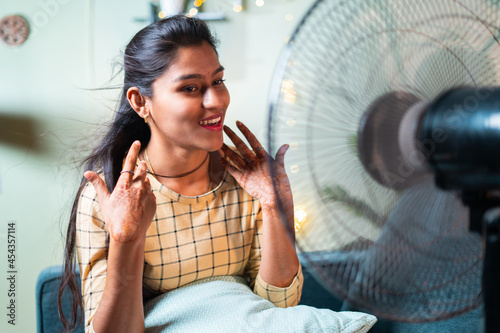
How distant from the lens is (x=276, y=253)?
1132 millimetres

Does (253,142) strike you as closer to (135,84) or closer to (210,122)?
(210,122)

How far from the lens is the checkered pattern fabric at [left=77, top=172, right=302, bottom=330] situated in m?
1.05

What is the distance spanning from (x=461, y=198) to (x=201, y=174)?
74cm

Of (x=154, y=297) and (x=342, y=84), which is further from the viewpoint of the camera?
(x=154, y=297)

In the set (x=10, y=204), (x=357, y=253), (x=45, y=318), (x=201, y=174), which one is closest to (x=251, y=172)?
(x=201, y=174)

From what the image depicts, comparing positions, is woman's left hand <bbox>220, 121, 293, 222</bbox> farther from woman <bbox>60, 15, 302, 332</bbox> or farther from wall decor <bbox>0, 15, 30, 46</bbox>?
wall decor <bbox>0, 15, 30, 46</bbox>

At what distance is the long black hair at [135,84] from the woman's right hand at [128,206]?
0.22m

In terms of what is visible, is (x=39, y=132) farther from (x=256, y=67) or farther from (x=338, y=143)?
(x=338, y=143)

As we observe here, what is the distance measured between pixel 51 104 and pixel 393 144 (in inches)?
49.4

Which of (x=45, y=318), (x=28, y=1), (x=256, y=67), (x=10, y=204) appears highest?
(x=28, y=1)

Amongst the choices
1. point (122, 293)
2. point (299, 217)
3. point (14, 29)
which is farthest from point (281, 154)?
point (14, 29)

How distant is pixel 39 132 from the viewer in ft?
4.84

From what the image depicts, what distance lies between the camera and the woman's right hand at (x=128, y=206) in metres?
0.89

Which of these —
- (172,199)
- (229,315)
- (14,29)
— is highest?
(14,29)
